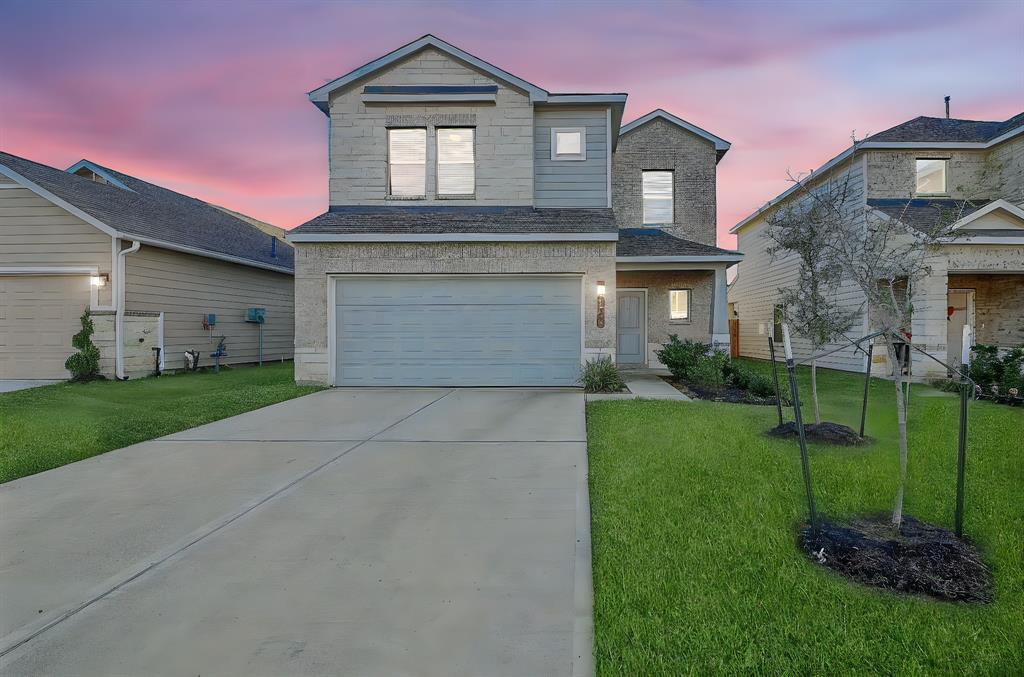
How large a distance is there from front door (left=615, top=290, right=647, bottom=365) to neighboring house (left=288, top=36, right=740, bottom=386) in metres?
1.91

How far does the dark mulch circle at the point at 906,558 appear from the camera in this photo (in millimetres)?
2814

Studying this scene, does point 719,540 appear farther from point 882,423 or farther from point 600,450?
point 882,423

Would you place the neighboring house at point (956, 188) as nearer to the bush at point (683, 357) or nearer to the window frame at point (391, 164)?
the bush at point (683, 357)

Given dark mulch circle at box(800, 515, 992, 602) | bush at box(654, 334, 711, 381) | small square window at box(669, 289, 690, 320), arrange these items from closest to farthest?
dark mulch circle at box(800, 515, 992, 602) < bush at box(654, 334, 711, 381) < small square window at box(669, 289, 690, 320)

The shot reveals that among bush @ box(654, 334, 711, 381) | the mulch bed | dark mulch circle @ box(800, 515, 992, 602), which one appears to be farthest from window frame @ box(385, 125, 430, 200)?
dark mulch circle @ box(800, 515, 992, 602)

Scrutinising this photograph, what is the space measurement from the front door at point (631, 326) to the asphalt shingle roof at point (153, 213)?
11.9m

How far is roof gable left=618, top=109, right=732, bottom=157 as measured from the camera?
631 inches

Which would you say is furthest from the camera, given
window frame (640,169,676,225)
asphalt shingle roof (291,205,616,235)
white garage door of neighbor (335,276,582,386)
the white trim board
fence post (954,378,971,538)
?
window frame (640,169,676,225)

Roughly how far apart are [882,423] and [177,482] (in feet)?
28.2

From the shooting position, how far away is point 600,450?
5.76m

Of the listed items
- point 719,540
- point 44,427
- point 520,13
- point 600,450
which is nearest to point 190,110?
point 520,13

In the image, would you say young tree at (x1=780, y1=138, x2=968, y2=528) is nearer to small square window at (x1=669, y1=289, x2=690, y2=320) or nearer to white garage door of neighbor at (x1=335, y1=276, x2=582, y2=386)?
white garage door of neighbor at (x1=335, y1=276, x2=582, y2=386)

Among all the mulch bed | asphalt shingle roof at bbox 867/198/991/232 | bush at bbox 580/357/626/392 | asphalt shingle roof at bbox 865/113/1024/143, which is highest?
asphalt shingle roof at bbox 865/113/1024/143

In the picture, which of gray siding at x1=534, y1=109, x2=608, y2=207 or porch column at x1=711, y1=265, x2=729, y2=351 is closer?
gray siding at x1=534, y1=109, x2=608, y2=207
